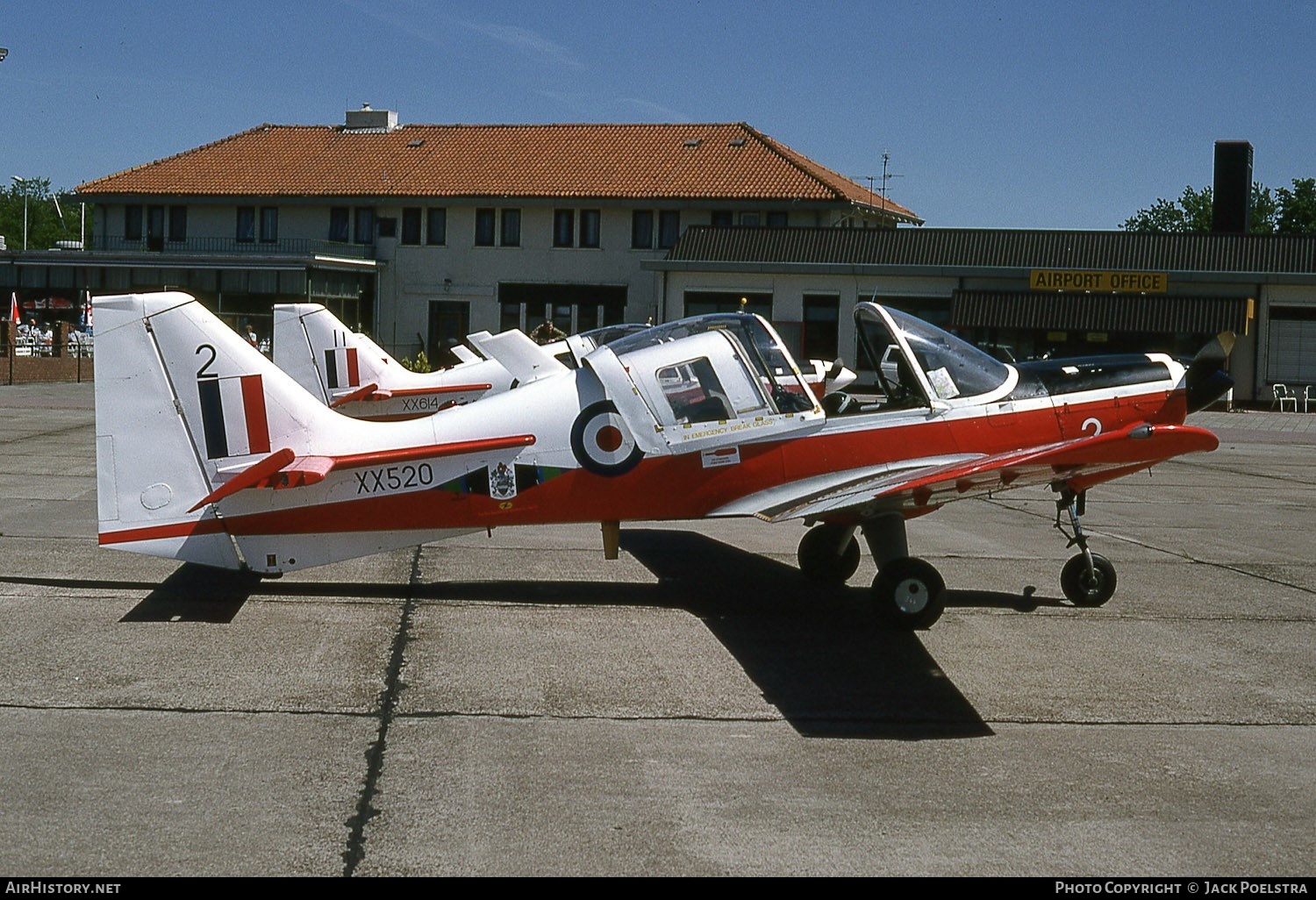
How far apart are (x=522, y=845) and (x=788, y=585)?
5655 mm

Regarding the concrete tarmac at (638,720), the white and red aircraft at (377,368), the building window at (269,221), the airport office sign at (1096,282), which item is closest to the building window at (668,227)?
the building window at (269,221)

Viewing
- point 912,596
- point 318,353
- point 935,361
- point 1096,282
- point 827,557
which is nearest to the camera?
point 912,596

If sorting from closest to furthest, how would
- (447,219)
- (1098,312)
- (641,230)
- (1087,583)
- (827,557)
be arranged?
(1087,583) → (827,557) → (1098,312) → (641,230) → (447,219)

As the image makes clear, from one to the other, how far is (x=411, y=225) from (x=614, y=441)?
157 ft

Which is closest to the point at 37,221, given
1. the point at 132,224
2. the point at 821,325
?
the point at 132,224

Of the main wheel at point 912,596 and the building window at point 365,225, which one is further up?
the building window at point 365,225

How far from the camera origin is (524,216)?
176 ft

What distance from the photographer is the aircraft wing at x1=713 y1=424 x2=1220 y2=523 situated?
7555mm

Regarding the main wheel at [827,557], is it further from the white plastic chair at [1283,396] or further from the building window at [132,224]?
the building window at [132,224]

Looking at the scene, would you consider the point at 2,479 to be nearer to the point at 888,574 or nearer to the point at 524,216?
the point at 888,574

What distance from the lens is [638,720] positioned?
668 cm

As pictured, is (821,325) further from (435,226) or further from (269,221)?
(269,221)

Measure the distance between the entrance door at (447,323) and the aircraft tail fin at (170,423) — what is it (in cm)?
4512

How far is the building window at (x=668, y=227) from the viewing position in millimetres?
52906
